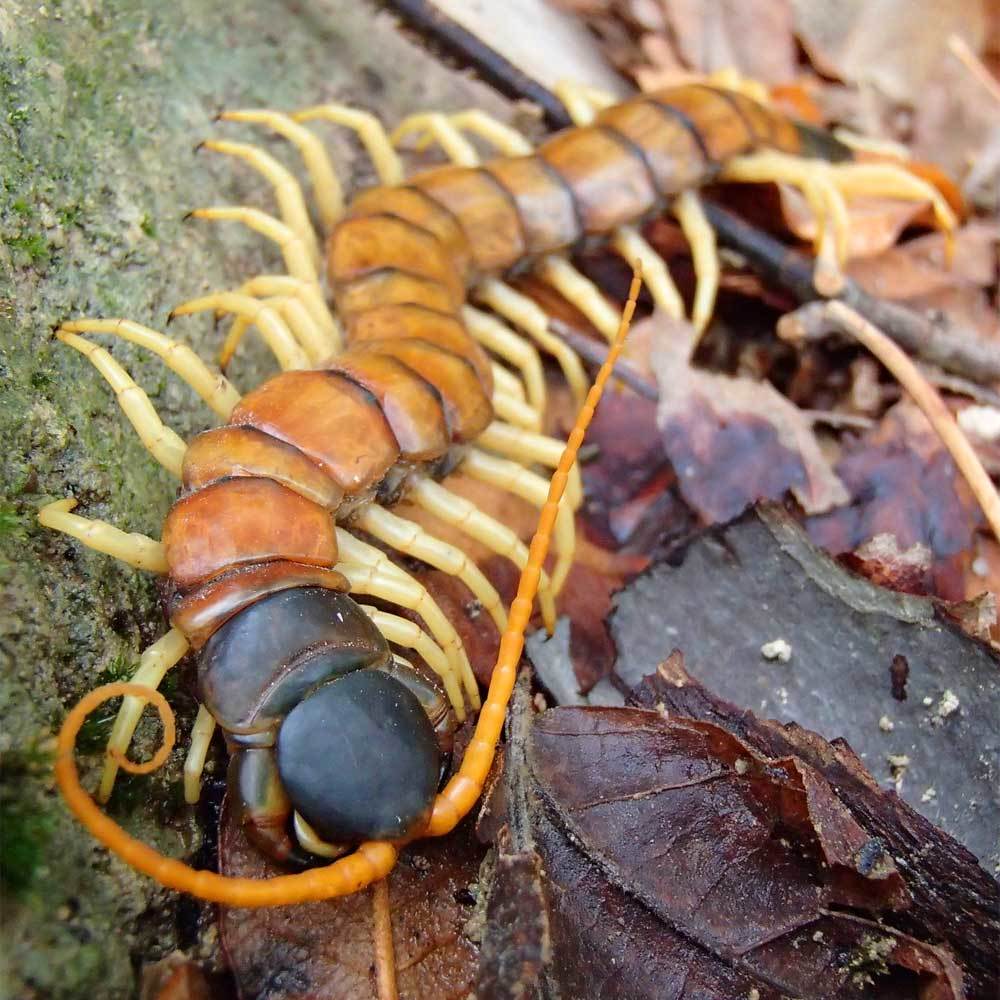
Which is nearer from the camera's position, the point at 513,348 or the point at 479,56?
the point at 513,348

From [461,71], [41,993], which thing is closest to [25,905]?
[41,993]

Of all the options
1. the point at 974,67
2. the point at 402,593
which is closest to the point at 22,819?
the point at 402,593

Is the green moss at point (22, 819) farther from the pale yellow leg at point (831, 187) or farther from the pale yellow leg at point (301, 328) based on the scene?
the pale yellow leg at point (831, 187)

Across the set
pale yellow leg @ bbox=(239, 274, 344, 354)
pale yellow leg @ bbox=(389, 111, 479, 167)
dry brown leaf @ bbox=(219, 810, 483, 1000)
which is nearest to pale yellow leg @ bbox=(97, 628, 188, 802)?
dry brown leaf @ bbox=(219, 810, 483, 1000)

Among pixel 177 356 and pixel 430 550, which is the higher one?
pixel 177 356

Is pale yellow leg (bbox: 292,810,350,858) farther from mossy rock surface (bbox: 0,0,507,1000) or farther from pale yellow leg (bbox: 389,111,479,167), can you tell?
pale yellow leg (bbox: 389,111,479,167)

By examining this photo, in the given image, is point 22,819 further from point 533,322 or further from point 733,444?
point 533,322
